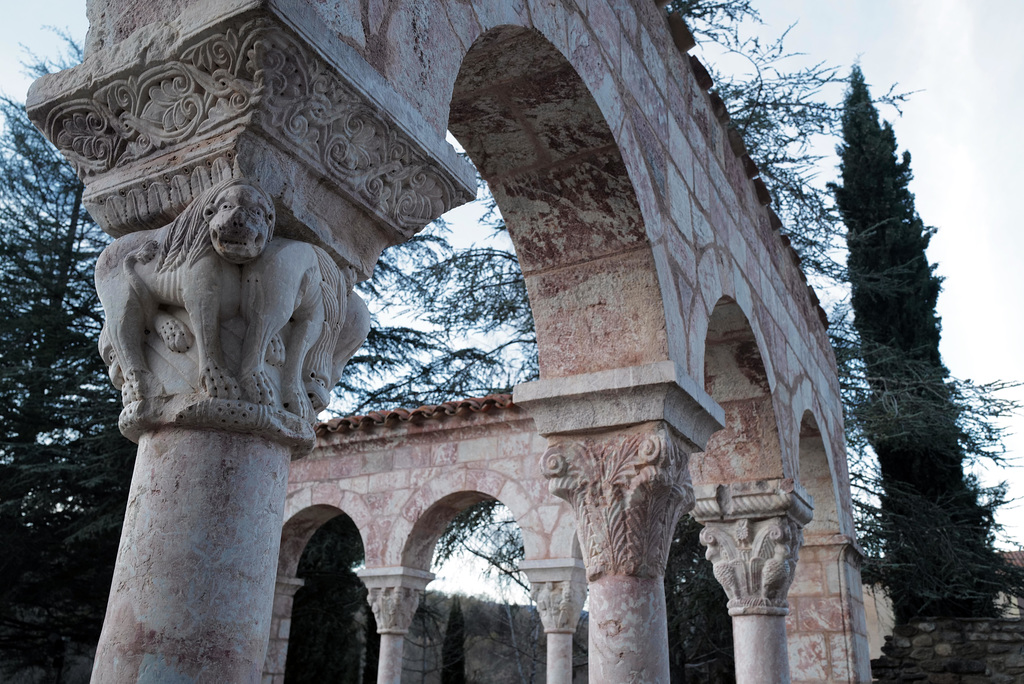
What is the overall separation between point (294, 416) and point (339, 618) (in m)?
11.5

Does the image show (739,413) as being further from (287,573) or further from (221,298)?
(287,573)

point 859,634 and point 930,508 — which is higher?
point 930,508

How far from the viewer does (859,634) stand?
5.96m

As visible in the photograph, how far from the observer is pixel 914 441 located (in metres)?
10.6

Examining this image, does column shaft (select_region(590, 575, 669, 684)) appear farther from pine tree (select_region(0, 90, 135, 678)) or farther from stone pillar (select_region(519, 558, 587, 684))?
pine tree (select_region(0, 90, 135, 678))

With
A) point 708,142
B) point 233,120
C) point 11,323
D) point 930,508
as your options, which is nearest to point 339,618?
point 11,323

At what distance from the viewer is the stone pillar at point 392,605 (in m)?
7.64

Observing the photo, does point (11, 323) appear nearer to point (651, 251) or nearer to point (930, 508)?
point (651, 251)

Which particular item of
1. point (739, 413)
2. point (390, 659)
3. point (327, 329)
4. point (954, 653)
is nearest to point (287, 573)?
point (390, 659)

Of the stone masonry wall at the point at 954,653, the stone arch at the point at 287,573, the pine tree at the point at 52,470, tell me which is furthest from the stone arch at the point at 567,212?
the pine tree at the point at 52,470

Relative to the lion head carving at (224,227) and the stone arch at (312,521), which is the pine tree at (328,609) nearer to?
the stone arch at (312,521)

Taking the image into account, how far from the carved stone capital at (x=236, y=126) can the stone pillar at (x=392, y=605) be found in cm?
639

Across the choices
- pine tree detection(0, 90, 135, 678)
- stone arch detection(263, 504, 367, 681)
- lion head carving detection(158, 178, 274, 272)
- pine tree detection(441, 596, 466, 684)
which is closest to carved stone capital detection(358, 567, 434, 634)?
stone arch detection(263, 504, 367, 681)

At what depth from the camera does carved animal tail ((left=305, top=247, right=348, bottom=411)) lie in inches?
66.9
